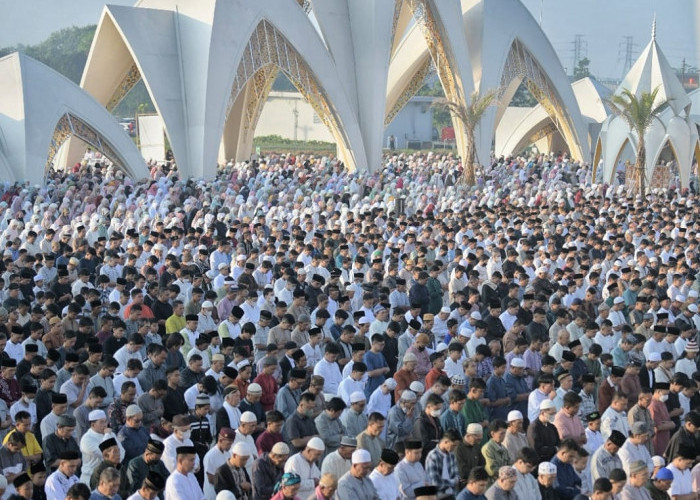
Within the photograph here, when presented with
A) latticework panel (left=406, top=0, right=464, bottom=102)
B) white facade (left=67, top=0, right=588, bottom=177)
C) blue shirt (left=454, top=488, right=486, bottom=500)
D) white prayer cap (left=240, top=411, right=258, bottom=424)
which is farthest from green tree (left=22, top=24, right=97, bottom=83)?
blue shirt (left=454, top=488, right=486, bottom=500)

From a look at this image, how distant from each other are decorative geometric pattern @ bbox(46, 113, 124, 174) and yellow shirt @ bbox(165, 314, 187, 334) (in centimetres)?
2073

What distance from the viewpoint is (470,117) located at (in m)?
35.4

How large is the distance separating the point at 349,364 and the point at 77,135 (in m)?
24.0

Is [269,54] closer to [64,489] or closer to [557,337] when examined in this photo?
[557,337]

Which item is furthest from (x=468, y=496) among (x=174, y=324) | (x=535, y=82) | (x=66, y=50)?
(x=66, y=50)

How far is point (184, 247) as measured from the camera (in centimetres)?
1645

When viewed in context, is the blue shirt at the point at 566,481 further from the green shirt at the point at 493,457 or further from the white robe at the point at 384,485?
the white robe at the point at 384,485

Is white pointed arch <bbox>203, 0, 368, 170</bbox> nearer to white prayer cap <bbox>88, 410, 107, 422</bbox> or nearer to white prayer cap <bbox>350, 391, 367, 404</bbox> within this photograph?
white prayer cap <bbox>350, 391, 367, 404</bbox>

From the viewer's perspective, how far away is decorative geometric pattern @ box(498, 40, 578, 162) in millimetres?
42281

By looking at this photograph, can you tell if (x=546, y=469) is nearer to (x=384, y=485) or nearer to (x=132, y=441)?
(x=384, y=485)

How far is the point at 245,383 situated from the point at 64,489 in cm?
250


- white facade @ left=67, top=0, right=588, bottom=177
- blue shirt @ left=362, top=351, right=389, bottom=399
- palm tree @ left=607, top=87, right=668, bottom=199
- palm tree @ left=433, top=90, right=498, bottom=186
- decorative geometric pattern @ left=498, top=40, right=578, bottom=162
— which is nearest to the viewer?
blue shirt @ left=362, top=351, right=389, bottom=399

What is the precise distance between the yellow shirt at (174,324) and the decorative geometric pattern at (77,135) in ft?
68.0

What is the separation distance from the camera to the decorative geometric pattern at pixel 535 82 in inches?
1665
